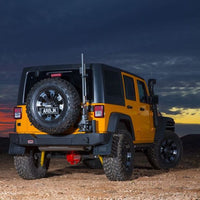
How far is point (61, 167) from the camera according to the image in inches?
499

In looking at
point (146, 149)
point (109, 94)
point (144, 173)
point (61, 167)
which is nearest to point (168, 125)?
point (146, 149)

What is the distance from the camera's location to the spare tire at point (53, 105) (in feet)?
27.5

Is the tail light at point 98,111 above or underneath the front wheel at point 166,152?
above

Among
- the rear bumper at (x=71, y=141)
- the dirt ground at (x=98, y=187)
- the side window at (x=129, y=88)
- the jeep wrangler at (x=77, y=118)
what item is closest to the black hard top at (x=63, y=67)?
the jeep wrangler at (x=77, y=118)

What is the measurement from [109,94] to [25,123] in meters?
1.87

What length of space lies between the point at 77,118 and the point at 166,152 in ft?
13.9

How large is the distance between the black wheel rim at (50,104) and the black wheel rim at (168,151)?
14.1ft

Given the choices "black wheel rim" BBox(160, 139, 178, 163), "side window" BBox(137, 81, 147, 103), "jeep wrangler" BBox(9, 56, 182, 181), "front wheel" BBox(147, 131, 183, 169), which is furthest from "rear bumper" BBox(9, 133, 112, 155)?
"black wheel rim" BBox(160, 139, 178, 163)

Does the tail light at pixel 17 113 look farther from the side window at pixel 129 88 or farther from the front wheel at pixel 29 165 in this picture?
the side window at pixel 129 88

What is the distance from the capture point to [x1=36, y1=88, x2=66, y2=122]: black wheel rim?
8.48 m

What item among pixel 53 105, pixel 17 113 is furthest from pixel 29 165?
pixel 53 105

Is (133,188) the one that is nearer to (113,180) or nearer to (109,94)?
(113,180)

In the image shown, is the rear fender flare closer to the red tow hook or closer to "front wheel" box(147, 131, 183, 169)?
the red tow hook

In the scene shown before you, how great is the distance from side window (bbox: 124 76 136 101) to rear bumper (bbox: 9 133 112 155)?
4.73 ft
